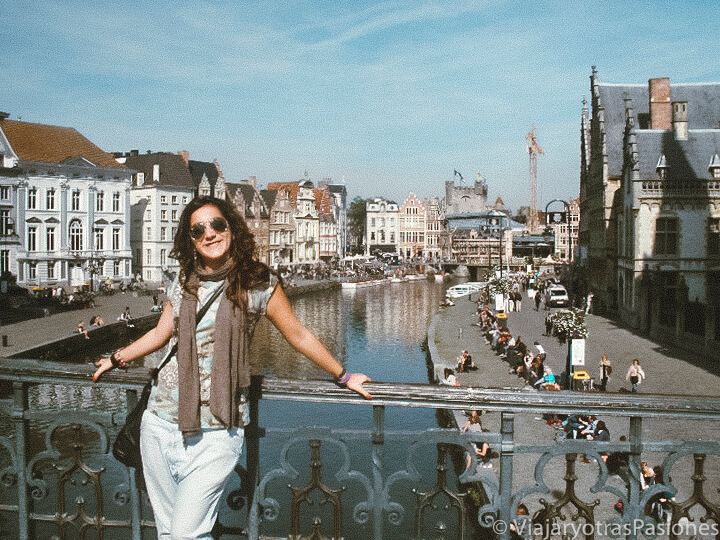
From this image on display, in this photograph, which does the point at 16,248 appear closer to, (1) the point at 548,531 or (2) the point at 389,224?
(1) the point at 548,531

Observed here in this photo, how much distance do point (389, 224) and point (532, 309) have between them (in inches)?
3642

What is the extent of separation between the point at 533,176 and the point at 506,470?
179 meters

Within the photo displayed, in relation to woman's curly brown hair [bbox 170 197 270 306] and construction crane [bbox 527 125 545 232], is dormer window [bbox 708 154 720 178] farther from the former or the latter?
construction crane [bbox 527 125 545 232]

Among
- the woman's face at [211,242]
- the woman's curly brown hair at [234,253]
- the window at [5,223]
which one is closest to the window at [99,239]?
the window at [5,223]

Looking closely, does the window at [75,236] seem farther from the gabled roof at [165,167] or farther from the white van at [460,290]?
the white van at [460,290]

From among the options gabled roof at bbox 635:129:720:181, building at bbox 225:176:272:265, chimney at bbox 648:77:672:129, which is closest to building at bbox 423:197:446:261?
building at bbox 225:176:272:265

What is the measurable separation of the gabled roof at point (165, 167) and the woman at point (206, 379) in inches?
3003

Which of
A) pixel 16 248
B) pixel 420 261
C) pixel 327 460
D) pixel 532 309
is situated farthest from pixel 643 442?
pixel 420 261

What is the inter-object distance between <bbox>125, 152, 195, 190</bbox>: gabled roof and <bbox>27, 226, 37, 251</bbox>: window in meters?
18.2

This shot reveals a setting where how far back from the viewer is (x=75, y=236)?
64.3 meters

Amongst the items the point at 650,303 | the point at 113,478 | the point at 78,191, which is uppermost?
the point at 78,191

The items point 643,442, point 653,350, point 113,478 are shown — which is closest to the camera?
point 643,442

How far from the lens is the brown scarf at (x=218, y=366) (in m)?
3.70

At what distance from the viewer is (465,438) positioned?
3930 millimetres
